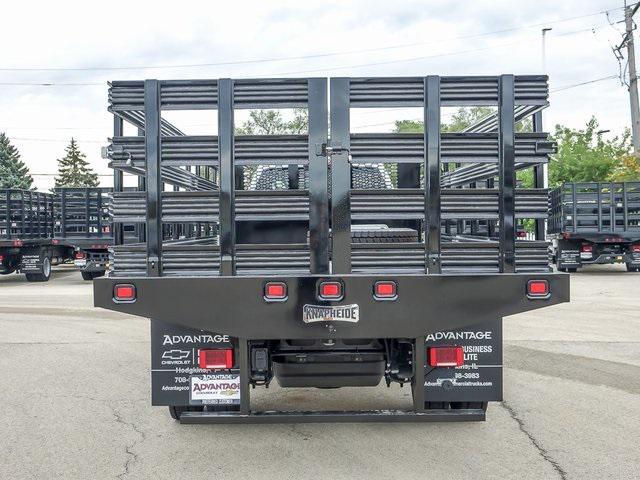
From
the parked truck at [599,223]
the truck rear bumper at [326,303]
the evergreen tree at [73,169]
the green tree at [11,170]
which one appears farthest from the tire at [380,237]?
the evergreen tree at [73,169]

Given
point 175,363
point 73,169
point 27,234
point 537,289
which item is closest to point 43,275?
point 27,234

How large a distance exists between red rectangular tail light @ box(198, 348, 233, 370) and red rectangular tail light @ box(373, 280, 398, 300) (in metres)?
1.08

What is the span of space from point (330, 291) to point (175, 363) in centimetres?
127

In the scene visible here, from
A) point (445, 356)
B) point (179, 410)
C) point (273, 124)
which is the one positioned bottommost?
point (179, 410)

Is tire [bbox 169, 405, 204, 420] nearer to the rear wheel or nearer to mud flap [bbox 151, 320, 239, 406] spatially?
mud flap [bbox 151, 320, 239, 406]

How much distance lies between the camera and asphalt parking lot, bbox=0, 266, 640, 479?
3.82 metres

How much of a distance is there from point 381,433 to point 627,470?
1586mm

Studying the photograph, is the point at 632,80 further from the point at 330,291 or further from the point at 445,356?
the point at 330,291

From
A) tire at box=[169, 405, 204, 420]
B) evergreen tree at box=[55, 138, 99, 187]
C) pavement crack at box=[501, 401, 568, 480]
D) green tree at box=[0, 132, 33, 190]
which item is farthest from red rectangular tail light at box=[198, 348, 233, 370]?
evergreen tree at box=[55, 138, 99, 187]

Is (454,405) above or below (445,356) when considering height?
below

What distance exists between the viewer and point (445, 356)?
403 cm

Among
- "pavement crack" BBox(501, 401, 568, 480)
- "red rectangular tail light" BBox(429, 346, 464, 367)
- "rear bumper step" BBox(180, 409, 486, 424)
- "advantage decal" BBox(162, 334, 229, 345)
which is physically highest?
"advantage decal" BBox(162, 334, 229, 345)

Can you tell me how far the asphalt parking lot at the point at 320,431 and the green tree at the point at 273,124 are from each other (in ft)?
6.86

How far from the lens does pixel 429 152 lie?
3.65m
